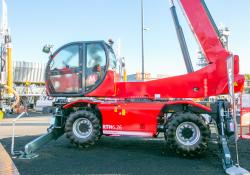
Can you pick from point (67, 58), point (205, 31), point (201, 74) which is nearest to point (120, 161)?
Result: point (201, 74)

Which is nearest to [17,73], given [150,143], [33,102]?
[33,102]

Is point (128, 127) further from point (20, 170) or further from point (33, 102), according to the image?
point (33, 102)

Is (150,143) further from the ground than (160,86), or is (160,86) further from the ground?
(160,86)

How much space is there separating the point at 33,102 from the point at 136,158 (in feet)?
122

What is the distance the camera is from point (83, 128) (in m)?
9.22

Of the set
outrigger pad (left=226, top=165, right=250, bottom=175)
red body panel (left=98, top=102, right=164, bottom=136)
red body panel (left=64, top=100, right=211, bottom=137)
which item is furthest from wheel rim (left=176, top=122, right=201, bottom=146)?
outrigger pad (left=226, top=165, right=250, bottom=175)

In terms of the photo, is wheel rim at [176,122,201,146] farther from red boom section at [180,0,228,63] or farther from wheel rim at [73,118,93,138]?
wheel rim at [73,118,93,138]

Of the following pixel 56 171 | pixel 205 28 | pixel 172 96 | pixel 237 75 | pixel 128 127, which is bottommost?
pixel 56 171

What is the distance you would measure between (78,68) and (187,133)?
3.78 m

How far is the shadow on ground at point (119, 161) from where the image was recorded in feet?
21.5

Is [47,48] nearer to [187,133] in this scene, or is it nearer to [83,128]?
[83,128]

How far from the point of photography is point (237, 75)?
27.4 ft

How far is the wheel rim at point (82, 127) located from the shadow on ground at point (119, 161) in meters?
0.48

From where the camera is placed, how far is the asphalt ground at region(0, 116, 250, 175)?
6527mm
